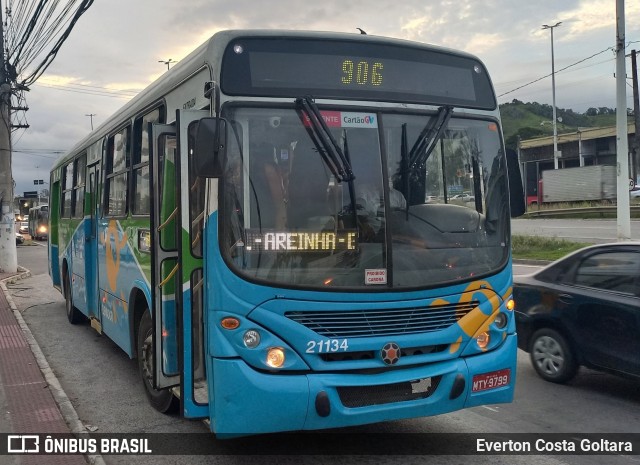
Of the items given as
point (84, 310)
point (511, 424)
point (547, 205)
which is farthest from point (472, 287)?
point (547, 205)

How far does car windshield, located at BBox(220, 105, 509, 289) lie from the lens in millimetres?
4301

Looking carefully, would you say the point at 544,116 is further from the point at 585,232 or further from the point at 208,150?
the point at 208,150

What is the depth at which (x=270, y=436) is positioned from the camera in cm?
523

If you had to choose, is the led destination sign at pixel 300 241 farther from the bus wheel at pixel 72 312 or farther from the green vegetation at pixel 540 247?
the green vegetation at pixel 540 247

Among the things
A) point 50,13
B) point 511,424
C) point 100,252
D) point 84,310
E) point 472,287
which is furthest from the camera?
point 50,13

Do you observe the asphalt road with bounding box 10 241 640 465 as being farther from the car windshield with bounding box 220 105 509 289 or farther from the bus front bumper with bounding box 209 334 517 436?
the car windshield with bounding box 220 105 509 289

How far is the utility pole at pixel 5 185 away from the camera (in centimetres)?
1953

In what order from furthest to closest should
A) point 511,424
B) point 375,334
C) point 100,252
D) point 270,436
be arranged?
point 100,252, point 511,424, point 270,436, point 375,334

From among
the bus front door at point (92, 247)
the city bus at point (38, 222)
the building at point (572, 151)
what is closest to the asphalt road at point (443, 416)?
the bus front door at point (92, 247)

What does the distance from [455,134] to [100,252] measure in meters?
5.07

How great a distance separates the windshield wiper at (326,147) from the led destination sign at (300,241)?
1.30 feet

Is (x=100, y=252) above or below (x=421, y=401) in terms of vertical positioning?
above

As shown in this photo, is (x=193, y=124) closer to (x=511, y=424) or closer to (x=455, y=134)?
(x=455, y=134)

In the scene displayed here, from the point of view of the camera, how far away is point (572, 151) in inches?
2319
